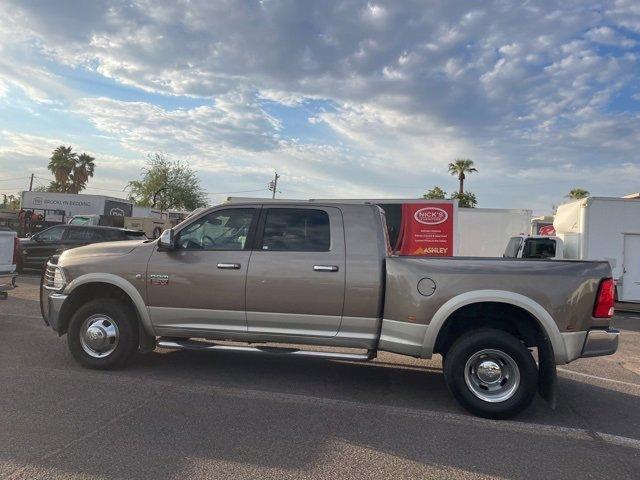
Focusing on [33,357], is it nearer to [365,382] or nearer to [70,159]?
[365,382]

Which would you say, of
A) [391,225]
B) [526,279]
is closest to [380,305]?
[526,279]

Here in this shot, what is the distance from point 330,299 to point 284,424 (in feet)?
4.32

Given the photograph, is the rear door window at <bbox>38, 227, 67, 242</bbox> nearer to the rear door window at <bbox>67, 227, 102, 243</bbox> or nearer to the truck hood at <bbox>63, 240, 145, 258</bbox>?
the rear door window at <bbox>67, 227, 102, 243</bbox>

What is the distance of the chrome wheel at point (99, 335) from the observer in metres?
5.85

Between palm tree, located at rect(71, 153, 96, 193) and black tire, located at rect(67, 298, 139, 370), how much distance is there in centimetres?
5473

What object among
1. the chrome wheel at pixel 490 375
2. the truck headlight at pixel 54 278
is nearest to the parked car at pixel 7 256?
the truck headlight at pixel 54 278

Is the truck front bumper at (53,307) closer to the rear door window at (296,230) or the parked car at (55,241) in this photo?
the rear door window at (296,230)

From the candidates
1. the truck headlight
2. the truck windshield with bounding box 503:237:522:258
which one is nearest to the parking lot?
the truck headlight

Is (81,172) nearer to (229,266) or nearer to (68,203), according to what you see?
(68,203)

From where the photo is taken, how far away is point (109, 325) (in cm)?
589

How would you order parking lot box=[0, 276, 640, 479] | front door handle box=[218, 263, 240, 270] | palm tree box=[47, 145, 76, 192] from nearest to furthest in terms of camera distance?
parking lot box=[0, 276, 640, 479] < front door handle box=[218, 263, 240, 270] < palm tree box=[47, 145, 76, 192]

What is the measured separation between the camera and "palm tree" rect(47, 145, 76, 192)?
54219 millimetres

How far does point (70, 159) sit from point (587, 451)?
193 feet

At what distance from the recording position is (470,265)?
5051 mm
